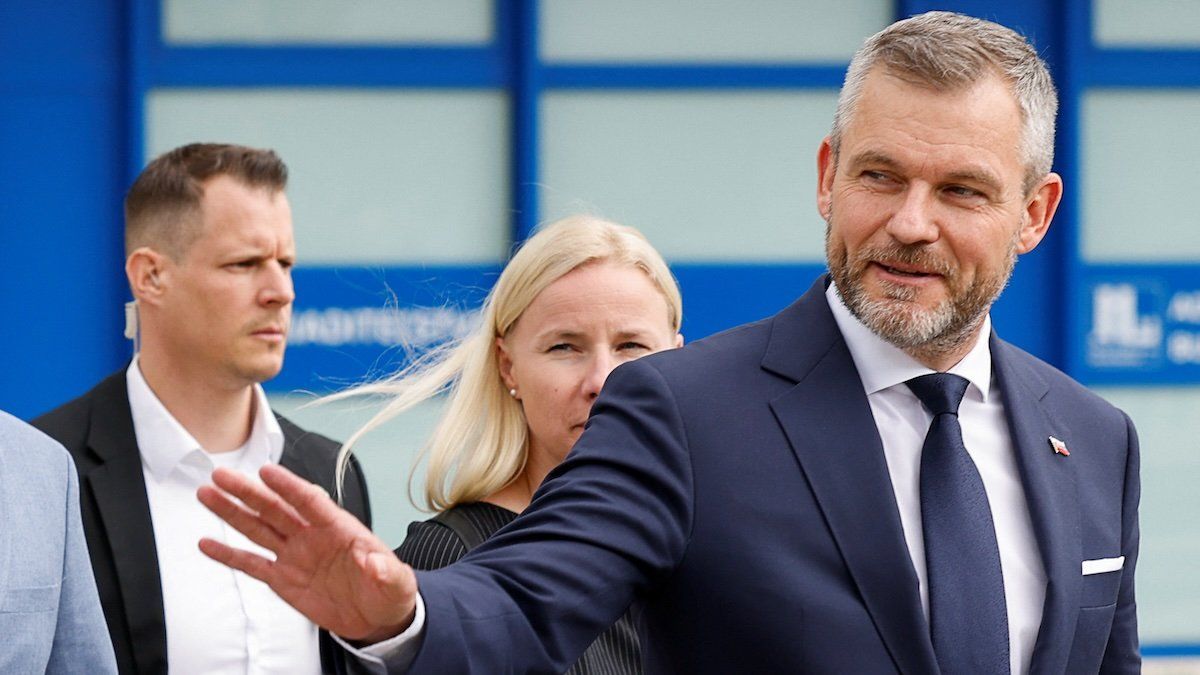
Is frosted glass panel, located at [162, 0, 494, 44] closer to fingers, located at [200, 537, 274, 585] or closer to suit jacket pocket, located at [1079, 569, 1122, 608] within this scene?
suit jacket pocket, located at [1079, 569, 1122, 608]

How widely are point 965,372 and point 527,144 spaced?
4933 mm

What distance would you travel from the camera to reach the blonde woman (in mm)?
3246

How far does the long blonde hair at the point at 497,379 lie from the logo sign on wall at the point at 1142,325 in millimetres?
4532

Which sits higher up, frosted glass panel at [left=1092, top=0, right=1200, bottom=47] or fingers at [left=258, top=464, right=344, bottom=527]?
frosted glass panel at [left=1092, top=0, right=1200, bottom=47]

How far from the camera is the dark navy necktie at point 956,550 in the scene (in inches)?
84.2

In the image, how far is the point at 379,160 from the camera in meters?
7.20

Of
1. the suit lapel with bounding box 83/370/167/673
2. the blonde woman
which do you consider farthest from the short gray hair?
the suit lapel with bounding box 83/370/167/673

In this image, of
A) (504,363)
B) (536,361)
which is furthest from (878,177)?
(504,363)

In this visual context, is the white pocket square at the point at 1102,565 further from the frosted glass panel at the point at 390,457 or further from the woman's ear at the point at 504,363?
the frosted glass panel at the point at 390,457

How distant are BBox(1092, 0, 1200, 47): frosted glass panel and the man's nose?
569 centimetres

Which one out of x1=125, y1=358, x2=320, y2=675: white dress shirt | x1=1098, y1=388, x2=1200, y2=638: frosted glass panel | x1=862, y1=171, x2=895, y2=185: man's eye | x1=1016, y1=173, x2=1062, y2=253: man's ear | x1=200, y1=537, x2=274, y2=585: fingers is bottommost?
x1=1098, y1=388, x2=1200, y2=638: frosted glass panel

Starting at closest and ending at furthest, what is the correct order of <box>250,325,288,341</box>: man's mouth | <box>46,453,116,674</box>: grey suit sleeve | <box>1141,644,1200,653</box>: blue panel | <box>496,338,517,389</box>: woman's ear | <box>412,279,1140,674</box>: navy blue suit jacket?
<box>412,279,1140,674</box>: navy blue suit jacket
<box>46,453,116,674</box>: grey suit sleeve
<box>496,338,517,389</box>: woman's ear
<box>250,325,288,341</box>: man's mouth
<box>1141,644,1200,653</box>: blue panel

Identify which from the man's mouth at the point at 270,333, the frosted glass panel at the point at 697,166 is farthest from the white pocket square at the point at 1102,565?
the frosted glass panel at the point at 697,166

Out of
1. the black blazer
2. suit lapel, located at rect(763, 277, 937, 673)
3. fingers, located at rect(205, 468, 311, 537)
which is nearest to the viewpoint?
fingers, located at rect(205, 468, 311, 537)
